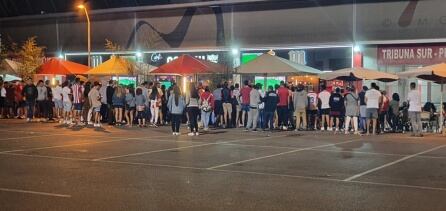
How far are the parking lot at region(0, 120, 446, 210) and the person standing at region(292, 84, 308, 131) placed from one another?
10.4ft

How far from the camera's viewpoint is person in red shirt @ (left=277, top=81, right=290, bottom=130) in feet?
70.3

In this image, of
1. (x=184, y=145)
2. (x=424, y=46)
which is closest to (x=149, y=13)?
(x=424, y=46)

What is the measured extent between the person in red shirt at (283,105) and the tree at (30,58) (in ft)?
48.2

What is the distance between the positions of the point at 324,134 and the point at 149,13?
15229 mm

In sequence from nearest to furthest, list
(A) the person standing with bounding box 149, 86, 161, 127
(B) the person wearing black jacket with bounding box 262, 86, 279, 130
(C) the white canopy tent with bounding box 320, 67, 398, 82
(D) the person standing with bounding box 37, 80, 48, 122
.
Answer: (B) the person wearing black jacket with bounding box 262, 86, 279, 130 → (C) the white canopy tent with bounding box 320, 67, 398, 82 → (A) the person standing with bounding box 149, 86, 161, 127 → (D) the person standing with bounding box 37, 80, 48, 122

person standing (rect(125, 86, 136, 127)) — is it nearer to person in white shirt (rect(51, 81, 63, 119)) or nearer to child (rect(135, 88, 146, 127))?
child (rect(135, 88, 146, 127))

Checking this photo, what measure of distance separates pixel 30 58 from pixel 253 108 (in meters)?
15.6

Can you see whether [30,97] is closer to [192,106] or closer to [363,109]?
[192,106]

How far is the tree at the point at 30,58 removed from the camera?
30.7 m

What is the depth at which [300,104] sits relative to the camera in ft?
70.7

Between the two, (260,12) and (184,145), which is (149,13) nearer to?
(260,12)

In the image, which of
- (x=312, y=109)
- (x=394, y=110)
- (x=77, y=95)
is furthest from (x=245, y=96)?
(x=77, y=95)

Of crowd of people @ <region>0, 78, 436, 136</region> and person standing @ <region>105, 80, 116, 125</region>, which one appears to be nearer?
crowd of people @ <region>0, 78, 436, 136</region>

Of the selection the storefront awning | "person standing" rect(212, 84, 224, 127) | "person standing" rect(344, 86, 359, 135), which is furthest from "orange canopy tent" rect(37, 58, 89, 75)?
"person standing" rect(344, 86, 359, 135)
